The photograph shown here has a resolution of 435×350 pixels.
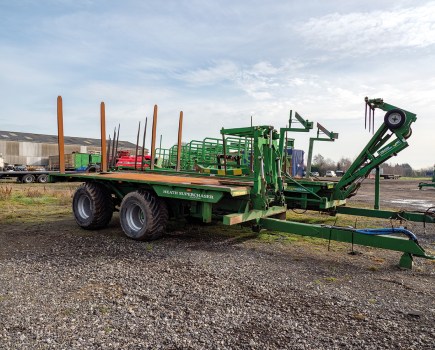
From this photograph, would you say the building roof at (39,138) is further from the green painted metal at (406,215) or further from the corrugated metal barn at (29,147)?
the green painted metal at (406,215)

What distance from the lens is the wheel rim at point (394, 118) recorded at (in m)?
7.51

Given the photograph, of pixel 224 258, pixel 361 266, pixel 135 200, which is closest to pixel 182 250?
pixel 224 258

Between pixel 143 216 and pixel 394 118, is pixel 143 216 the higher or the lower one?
the lower one

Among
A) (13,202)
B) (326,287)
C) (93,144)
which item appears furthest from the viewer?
(93,144)

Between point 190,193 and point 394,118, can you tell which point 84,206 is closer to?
point 190,193

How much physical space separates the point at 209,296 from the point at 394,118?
5403 millimetres

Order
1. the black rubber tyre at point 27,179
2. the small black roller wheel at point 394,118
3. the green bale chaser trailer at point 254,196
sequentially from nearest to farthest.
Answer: the green bale chaser trailer at point 254,196 < the small black roller wheel at point 394,118 < the black rubber tyre at point 27,179

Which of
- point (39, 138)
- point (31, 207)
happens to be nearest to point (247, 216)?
point (31, 207)

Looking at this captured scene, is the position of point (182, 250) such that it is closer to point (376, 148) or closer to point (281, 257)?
point (281, 257)

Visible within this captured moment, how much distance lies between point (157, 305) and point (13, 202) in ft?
37.6

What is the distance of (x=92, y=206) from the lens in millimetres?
8344

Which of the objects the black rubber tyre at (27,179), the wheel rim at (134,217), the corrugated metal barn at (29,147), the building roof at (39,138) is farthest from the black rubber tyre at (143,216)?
the building roof at (39,138)

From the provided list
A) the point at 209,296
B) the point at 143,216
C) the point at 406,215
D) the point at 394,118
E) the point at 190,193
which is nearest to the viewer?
the point at 209,296

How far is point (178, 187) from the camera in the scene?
6738 mm
